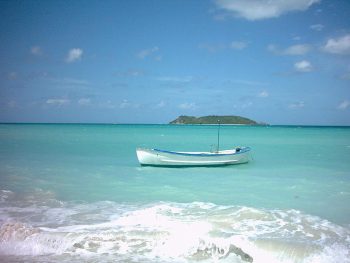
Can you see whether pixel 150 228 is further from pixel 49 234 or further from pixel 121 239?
pixel 49 234

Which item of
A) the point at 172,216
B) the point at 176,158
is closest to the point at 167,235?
the point at 172,216

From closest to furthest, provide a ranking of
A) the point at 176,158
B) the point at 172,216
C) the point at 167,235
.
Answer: the point at 167,235 < the point at 172,216 < the point at 176,158

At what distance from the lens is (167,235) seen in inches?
338

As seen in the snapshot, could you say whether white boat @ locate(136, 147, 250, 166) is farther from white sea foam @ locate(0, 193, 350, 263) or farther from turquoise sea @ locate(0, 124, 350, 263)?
white sea foam @ locate(0, 193, 350, 263)

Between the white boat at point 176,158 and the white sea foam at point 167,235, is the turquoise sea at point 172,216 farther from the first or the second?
the white boat at point 176,158

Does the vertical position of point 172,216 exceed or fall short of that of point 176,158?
it falls short

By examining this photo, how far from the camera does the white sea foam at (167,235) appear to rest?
7.70 meters

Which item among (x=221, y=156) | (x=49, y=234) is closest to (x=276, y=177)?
(x=221, y=156)

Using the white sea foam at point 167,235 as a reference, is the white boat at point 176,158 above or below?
above

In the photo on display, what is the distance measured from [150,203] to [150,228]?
124 inches

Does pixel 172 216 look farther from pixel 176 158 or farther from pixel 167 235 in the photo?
pixel 176 158

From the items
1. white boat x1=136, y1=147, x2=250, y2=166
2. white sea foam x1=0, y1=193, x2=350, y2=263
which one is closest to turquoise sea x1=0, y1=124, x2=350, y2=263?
white sea foam x1=0, y1=193, x2=350, y2=263

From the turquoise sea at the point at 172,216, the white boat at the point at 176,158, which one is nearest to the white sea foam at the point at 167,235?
the turquoise sea at the point at 172,216

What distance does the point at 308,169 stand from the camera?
21.9m
